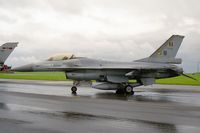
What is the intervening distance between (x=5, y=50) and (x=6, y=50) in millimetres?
118

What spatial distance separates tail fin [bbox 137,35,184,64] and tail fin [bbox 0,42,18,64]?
73.9ft

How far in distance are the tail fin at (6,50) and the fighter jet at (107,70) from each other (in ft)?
64.0

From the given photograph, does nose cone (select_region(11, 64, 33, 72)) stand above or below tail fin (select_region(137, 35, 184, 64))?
below

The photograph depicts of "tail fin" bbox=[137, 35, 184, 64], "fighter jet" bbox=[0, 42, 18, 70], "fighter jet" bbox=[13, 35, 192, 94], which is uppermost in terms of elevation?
"fighter jet" bbox=[0, 42, 18, 70]

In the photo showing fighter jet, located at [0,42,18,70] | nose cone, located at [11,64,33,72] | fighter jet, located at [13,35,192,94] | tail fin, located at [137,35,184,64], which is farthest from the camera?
fighter jet, located at [0,42,18,70]

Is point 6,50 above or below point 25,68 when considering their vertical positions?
above

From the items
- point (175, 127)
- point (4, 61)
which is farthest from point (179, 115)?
point (4, 61)

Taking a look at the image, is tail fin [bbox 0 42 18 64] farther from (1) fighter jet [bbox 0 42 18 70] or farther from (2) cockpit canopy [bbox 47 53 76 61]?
(2) cockpit canopy [bbox 47 53 76 61]

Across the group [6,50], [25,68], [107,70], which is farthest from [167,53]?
[6,50]

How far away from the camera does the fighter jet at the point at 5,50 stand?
38594 millimetres

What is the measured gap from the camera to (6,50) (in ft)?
128

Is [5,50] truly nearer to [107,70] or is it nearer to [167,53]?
[107,70]

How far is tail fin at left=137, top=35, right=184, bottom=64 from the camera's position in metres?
21.5

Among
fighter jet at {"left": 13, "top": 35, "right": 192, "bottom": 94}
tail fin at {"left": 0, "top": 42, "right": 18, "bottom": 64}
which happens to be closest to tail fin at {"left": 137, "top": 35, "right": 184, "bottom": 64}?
fighter jet at {"left": 13, "top": 35, "right": 192, "bottom": 94}
